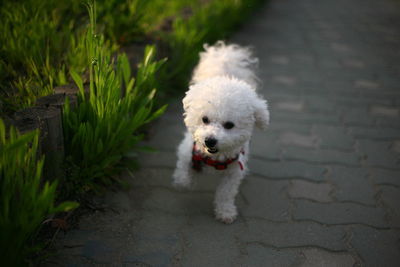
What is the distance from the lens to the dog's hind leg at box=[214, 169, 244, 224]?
8.68ft

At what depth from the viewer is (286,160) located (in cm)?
338

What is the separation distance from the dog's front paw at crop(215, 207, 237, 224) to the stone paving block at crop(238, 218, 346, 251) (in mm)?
107

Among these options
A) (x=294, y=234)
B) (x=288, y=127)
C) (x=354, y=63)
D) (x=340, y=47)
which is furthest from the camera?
(x=340, y=47)

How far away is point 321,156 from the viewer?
3439mm

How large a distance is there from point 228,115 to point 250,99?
0.20 m

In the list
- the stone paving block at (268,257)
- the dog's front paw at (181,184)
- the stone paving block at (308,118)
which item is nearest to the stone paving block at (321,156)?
the stone paving block at (308,118)

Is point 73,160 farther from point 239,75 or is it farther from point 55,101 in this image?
point 239,75

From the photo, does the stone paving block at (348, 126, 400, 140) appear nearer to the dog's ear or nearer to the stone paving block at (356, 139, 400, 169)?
the stone paving block at (356, 139, 400, 169)

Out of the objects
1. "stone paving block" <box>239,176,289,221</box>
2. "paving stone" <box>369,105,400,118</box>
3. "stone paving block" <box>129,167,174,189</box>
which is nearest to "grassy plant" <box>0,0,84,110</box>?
"stone paving block" <box>129,167,174,189</box>

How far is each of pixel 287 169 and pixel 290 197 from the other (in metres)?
0.37

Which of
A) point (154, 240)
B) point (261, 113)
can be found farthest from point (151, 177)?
point (261, 113)

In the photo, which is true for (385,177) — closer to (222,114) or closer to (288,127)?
(288,127)

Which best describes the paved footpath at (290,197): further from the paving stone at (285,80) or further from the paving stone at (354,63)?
the paving stone at (354,63)

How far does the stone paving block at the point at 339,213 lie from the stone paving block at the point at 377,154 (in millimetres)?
650
